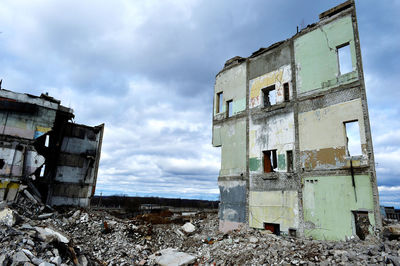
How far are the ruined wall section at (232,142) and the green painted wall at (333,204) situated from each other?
3.34 m

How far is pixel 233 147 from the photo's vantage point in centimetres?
1394

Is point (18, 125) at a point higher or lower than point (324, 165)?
higher

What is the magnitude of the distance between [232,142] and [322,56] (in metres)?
6.07

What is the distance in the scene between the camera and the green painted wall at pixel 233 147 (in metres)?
13.4

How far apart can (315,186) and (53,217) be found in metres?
12.0

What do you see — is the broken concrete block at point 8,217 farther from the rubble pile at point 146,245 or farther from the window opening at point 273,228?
the window opening at point 273,228

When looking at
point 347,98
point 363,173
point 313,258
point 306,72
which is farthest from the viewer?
point 306,72

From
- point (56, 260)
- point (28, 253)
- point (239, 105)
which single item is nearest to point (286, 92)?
point (239, 105)

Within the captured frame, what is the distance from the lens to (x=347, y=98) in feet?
32.1

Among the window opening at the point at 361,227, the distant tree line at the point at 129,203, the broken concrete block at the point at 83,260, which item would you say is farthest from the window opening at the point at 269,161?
the distant tree line at the point at 129,203

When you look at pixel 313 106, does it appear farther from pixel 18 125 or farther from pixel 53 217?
pixel 18 125

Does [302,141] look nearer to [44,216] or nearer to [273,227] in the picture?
[273,227]

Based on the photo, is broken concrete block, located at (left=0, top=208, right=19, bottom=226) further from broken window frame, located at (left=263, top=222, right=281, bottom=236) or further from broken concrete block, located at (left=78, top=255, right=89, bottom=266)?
broken window frame, located at (left=263, top=222, right=281, bottom=236)

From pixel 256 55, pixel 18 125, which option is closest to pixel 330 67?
pixel 256 55
